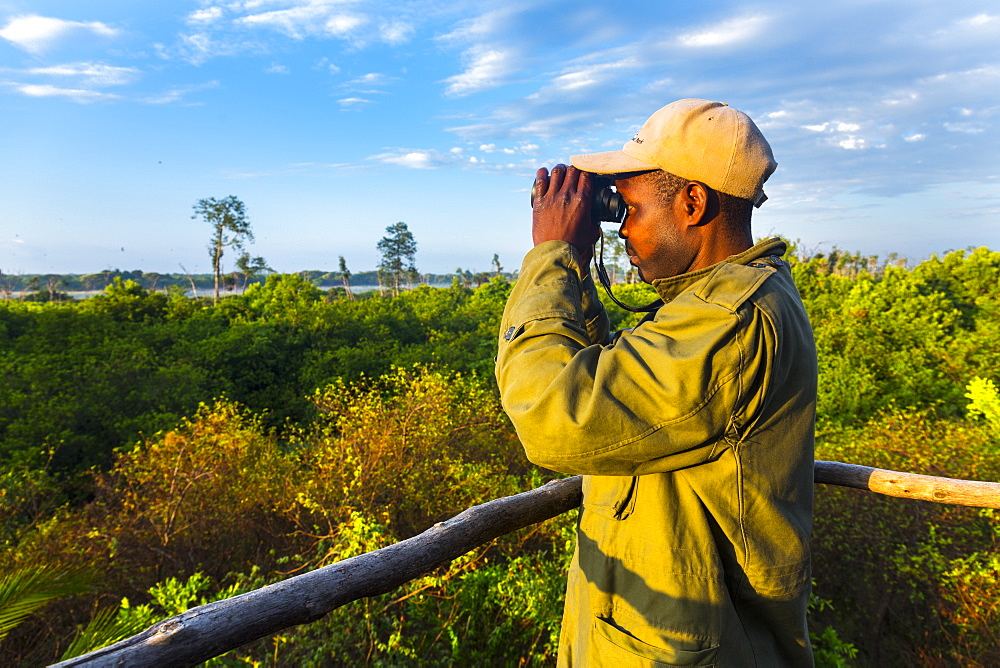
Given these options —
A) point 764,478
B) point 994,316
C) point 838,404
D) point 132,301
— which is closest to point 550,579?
point 764,478

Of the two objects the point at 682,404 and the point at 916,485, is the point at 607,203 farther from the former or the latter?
the point at 916,485

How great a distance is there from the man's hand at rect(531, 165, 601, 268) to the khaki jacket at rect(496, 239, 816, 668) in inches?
3.9

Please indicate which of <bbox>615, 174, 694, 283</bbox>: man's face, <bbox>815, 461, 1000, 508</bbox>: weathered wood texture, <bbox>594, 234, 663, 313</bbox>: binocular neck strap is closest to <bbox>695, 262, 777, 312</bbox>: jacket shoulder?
<bbox>615, 174, 694, 283</bbox>: man's face

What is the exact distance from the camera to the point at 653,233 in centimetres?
114

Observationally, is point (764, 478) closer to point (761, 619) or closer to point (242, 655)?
point (761, 619)

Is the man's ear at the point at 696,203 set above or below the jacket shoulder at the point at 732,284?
above

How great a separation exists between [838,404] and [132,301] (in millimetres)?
15703

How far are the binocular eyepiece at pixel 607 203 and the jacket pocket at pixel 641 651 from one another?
0.79 m

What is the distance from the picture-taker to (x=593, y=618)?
1113 millimetres

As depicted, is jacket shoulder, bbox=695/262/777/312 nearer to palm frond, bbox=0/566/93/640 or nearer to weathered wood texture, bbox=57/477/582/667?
weathered wood texture, bbox=57/477/582/667

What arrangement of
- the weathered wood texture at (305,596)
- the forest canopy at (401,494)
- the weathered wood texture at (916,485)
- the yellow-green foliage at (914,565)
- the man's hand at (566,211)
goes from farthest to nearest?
the yellow-green foliage at (914,565), the forest canopy at (401,494), the weathered wood texture at (916,485), the man's hand at (566,211), the weathered wood texture at (305,596)

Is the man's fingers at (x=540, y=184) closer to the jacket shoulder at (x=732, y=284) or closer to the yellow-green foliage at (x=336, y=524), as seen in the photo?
the jacket shoulder at (x=732, y=284)

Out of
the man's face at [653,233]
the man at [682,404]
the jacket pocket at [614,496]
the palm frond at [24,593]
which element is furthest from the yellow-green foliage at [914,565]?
the palm frond at [24,593]

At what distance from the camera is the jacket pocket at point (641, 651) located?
96cm
